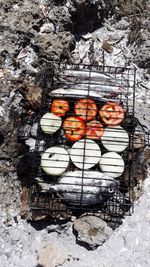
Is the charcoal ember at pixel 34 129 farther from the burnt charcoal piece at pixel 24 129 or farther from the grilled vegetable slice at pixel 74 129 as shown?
the grilled vegetable slice at pixel 74 129

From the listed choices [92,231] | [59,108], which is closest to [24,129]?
[59,108]

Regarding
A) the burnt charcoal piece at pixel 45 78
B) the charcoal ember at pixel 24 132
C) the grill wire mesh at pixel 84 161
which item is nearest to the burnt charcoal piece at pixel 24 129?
the charcoal ember at pixel 24 132

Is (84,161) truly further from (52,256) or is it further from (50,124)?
(52,256)

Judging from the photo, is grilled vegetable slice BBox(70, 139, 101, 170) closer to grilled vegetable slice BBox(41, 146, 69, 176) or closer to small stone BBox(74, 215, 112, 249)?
grilled vegetable slice BBox(41, 146, 69, 176)

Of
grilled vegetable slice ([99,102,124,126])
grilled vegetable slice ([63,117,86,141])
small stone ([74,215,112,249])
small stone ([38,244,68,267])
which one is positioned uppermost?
grilled vegetable slice ([99,102,124,126])

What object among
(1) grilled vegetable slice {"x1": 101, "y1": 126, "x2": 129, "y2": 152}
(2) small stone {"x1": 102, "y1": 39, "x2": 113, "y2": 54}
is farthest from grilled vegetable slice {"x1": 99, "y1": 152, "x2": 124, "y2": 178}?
(2) small stone {"x1": 102, "y1": 39, "x2": 113, "y2": 54}
